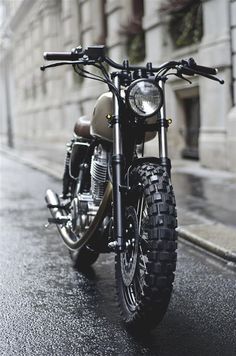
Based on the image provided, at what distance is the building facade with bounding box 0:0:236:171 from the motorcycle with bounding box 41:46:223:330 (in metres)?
7.51

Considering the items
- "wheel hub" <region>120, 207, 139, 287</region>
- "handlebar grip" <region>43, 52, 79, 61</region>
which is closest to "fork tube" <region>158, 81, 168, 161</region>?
"wheel hub" <region>120, 207, 139, 287</region>

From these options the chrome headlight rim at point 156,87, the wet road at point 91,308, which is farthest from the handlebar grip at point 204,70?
the wet road at point 91,308

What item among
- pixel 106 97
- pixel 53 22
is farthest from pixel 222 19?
pixel 53 22

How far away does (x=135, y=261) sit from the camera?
3818mm

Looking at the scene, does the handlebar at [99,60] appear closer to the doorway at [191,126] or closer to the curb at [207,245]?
the curb at [207,245]

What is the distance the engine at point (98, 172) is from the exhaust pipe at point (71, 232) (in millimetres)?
344

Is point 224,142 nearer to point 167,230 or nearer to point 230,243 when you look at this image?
point 230,243

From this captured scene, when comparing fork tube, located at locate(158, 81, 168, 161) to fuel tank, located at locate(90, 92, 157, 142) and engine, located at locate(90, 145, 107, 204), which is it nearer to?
fuel tank, located at locate(90, 92, 157, 142)

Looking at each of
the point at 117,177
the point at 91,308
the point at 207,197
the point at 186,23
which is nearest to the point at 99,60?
the point at 117,177

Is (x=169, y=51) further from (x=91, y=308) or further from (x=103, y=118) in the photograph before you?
Result: (x=91, y=308)

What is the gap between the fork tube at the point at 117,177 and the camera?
3846mm

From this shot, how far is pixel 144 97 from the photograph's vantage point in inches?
148

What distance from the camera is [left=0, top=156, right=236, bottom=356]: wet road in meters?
3.59

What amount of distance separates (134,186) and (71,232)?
179 cm
